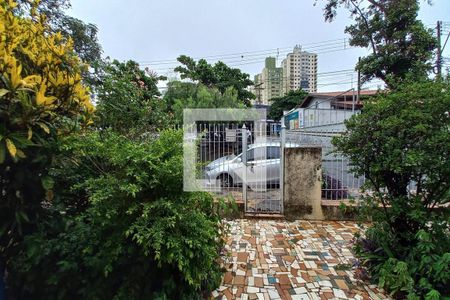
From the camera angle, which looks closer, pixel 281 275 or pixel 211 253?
pixel 211 253

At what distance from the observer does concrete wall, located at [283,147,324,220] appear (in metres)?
4.31

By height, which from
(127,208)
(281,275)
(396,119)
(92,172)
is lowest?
(281,275)

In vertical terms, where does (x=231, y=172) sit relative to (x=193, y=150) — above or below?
below

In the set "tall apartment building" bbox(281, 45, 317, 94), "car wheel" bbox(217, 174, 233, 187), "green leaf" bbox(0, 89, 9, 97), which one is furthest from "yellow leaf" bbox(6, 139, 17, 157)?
"tall apartment building" bbox(281, 45, 317, 94)

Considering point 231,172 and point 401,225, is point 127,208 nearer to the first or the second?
point 401,225

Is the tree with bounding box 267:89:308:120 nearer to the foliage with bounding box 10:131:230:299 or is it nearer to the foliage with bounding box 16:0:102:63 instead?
the foliage with bounding box 16:0:102:63

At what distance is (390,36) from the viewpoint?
38.3ft

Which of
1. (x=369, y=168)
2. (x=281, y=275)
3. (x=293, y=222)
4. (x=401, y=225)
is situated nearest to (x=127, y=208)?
(x=281, y=275)

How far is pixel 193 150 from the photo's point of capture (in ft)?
7.50

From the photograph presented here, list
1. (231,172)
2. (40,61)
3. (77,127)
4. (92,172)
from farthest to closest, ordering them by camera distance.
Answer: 1. (231,172)
2. (92,172)
3. (77,127)
4. (40,61)

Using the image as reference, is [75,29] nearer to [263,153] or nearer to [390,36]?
[263,153]

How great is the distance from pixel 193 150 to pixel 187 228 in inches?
27.3

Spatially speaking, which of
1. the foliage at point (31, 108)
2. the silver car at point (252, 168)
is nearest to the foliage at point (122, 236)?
the foliage at point (31, 108)

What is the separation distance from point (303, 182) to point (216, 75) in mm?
12319
